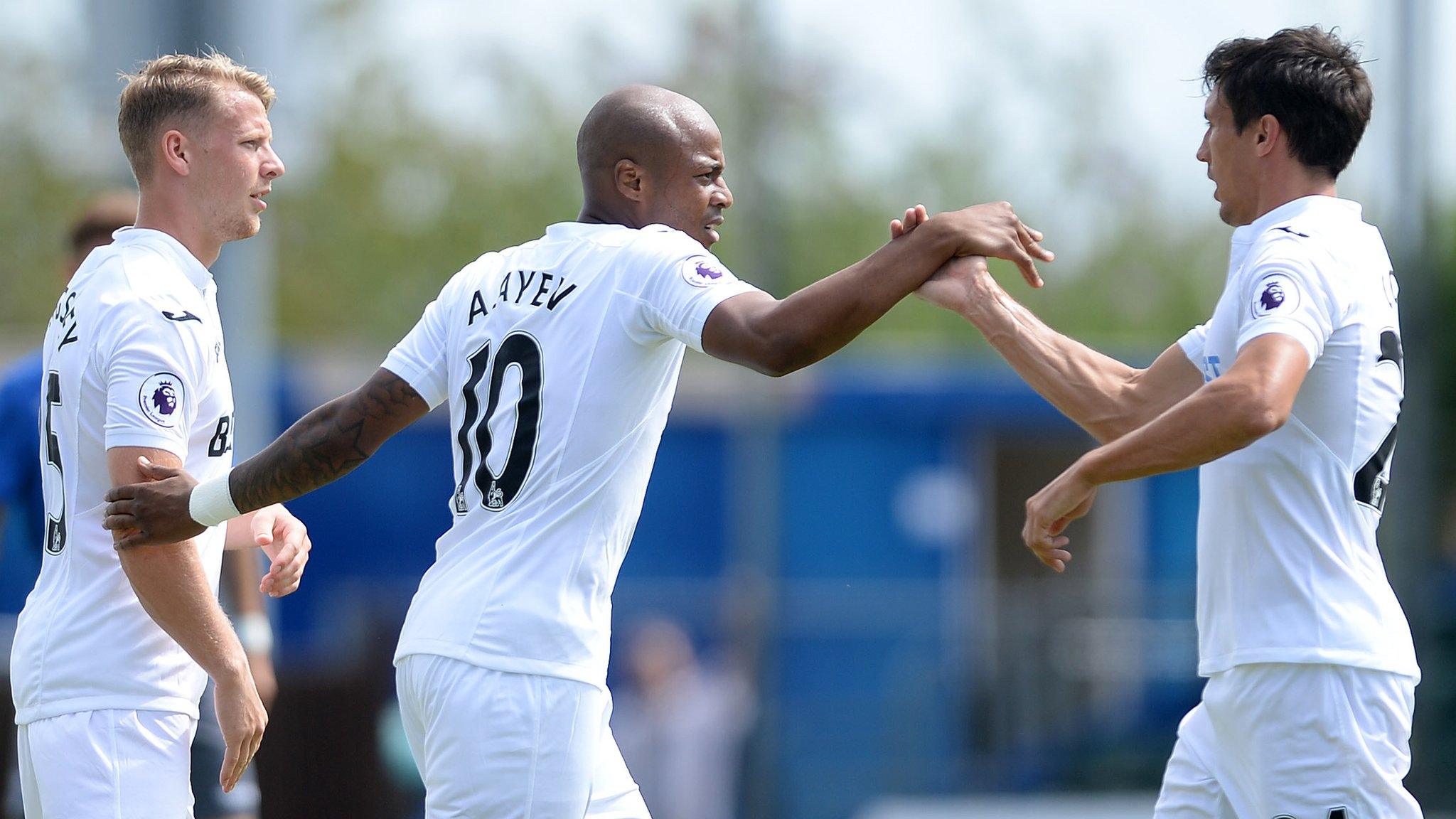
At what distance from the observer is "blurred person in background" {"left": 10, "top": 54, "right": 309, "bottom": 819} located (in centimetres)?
411

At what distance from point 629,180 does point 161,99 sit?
135 centimetres

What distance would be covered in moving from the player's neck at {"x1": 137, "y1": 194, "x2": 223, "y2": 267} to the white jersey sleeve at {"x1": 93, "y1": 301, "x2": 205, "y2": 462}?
36 cm

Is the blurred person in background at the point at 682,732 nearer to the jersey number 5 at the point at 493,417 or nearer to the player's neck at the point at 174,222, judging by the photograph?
the player's neck at the point at 174,222

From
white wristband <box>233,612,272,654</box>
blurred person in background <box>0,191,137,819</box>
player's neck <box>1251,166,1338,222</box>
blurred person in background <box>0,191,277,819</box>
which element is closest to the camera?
player's neck <box>1251,166,1338,222</box>

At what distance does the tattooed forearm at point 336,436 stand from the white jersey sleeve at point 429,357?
0.09 feet

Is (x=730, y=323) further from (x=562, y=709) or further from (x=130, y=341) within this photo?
(x=130, y=341)

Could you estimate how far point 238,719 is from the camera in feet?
13.7

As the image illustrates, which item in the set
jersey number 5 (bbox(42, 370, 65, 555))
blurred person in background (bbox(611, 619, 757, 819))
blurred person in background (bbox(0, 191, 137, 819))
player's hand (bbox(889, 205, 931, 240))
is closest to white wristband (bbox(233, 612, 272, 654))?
blurred person in background (bbox(0, 191, 137, 819))

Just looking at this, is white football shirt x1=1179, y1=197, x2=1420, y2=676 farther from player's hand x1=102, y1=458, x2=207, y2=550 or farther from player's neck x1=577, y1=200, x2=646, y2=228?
player's hand x1=102, y1=458, x2=207, y2=550

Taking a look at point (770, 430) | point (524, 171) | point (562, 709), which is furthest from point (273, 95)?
point (524, 171)

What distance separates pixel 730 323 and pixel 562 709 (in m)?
1.01

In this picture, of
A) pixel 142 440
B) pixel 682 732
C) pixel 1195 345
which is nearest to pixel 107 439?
pixel 142 440

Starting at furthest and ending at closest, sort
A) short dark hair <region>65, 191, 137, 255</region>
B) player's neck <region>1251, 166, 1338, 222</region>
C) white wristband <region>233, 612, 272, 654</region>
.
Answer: short dark hair <region>65, 191, 137, 255</region> < white wristband <region>233, 612, 272, 654</region> < player's neck <region>1251, 166, 1338, 222</region>

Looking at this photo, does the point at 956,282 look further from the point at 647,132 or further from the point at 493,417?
the point at 493,417
